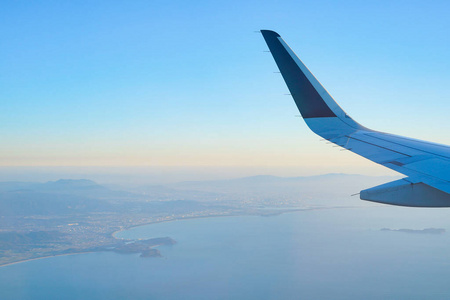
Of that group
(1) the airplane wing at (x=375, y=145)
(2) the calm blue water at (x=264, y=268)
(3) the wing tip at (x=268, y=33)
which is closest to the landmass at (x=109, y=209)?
(2) the calm blue water at (x=264, y=268)

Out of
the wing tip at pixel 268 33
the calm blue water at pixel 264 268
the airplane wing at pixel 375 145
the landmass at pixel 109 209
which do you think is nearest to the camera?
the airplane wing at pixel 375 145

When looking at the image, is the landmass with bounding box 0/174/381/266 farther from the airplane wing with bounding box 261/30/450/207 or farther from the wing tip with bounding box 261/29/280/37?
the wing tip with bounding box 261/29/280/37

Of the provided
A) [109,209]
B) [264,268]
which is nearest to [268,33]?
[264,268]

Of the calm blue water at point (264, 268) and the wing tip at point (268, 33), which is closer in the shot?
the wing tip at point (268, 33)

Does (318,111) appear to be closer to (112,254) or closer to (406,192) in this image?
(406,192)

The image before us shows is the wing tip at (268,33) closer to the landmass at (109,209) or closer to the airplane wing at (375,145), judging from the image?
the airplane wing at (375,145)

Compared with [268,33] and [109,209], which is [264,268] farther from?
[109,209]

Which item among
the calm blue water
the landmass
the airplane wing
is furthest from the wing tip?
the landmass
